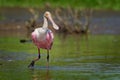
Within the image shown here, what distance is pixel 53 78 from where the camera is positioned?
13602 mm

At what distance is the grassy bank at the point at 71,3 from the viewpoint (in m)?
32.8

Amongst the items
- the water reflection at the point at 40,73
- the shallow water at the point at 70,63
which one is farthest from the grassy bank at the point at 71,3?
the water reflection at the point at 40,73

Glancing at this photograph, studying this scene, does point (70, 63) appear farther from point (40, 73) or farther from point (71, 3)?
point (71, 3)

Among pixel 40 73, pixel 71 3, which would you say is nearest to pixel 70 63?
pixel 40 73

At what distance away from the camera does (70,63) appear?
16.4m

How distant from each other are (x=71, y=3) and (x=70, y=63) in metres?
17.2

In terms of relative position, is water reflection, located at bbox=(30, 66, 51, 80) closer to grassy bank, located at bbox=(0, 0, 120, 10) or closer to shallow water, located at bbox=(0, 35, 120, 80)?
shallow water, located at bbox=(0, 35, 120, 80)

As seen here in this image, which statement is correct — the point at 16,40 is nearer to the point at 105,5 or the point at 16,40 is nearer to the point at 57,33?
the point at 57,33

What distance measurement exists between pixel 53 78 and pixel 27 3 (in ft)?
66.3

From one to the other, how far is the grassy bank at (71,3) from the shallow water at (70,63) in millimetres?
9736

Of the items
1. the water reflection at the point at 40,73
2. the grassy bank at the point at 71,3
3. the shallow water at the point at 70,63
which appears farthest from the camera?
the grassy bank at the point at 71,3

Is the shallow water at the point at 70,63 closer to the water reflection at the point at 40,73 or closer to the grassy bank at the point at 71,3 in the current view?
the water reflection at the point at 40,73

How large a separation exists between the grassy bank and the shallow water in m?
9.74

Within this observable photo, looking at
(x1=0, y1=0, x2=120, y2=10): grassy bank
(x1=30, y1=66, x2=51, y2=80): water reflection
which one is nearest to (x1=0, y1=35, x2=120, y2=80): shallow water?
(x1=30, y1=66, x2=51, y2=80): water reflection
